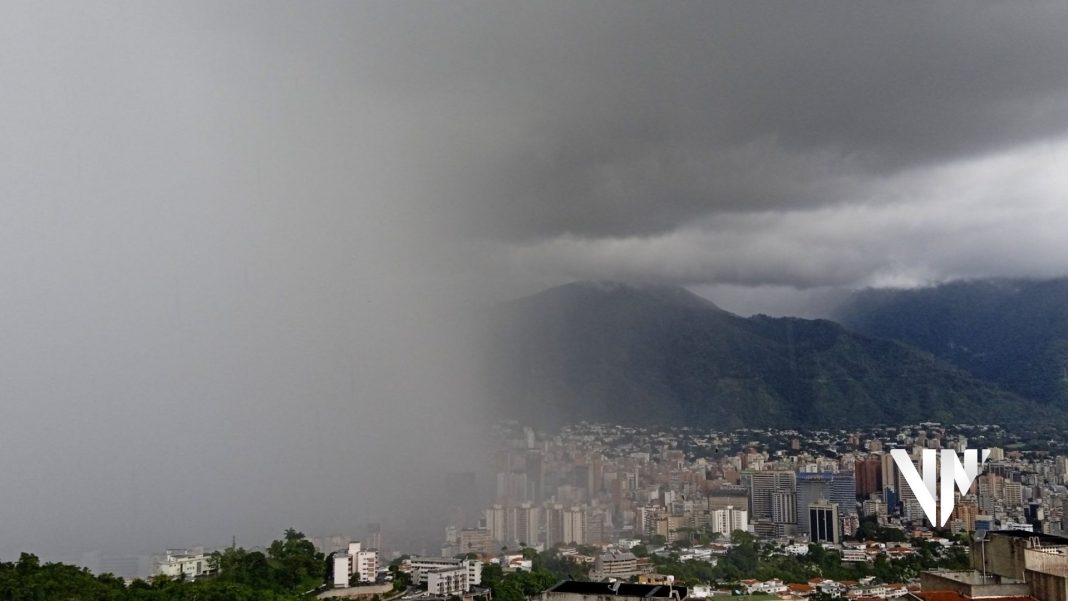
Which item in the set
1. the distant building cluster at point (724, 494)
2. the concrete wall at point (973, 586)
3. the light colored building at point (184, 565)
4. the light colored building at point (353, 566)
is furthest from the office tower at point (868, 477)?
the concrete wall at point (973, 586)

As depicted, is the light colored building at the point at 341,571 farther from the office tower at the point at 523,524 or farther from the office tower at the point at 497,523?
the office tower at the point at 523,524

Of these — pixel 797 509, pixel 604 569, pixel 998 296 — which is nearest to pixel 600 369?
pixel 797 509

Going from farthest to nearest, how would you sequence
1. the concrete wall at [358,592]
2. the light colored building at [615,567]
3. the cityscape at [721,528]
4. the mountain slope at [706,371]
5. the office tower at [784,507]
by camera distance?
the mountain slope at [706,371], the office tower at [784,507], the light colored building at [615,567], the cityscape at [721,528], the concrete wall at [358,592]

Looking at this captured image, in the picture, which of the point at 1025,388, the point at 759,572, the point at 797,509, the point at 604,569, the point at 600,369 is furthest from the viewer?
the point at 600,369

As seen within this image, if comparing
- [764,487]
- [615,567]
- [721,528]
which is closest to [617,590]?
[615,567]

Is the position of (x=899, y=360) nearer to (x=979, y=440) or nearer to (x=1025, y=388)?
(x=1025, y=388)

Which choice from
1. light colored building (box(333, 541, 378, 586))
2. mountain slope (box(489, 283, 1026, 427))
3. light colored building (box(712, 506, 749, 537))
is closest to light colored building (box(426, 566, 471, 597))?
light colored building (box(333, 541, 378, 586))
